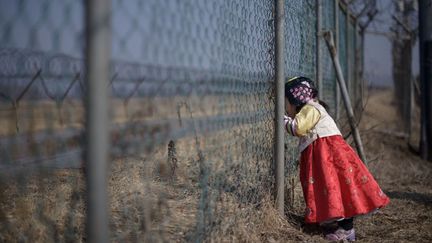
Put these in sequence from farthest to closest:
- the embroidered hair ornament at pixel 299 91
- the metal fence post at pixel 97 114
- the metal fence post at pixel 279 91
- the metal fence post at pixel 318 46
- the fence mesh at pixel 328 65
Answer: the fence mesh at pixel 328 65 < the metal fence post at pixel 318 46 < the embroidered hair ornament at pixel 299 91 < the metal fence post at pixel 279 91 < the metal fence post at pixel 97 114

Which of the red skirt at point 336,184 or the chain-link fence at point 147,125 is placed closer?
the chain-link fence at point 147,125

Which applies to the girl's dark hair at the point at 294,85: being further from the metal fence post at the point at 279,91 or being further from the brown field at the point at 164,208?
the brown field at the point at 164,208

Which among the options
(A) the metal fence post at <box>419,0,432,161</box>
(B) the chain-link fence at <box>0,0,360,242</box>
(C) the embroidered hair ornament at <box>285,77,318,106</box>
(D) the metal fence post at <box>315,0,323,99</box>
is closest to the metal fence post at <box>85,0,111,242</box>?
(B) the chain-link fence at <box>0,0,360,242</box>

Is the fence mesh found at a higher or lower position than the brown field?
higher

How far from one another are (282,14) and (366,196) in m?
1.18

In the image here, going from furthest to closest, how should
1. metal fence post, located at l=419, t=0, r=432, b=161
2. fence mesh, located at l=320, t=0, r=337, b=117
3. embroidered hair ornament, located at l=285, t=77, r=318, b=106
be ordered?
metal fence post, located at l=419, t=0, r=432, b=161 < fence mesh, located at l=320, t=0, r=337, b=117 < embroidered hair ornament, located at l=285, t=77, r=318, b=106

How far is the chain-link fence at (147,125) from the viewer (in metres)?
1.28

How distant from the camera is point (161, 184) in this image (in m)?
2.98

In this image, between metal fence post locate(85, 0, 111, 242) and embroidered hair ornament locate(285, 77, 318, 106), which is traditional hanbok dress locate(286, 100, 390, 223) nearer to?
embroidered hair ornament locate(285, 77, 318, 106)

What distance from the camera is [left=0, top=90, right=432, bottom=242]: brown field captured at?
1996 mm

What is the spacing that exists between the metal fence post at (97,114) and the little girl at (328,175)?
2.00m

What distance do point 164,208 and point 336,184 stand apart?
104 cm

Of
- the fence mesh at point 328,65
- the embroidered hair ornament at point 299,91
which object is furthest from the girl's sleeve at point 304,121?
the fence mesh at point 328,65

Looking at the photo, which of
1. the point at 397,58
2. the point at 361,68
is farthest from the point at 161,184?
the point at 397,58
